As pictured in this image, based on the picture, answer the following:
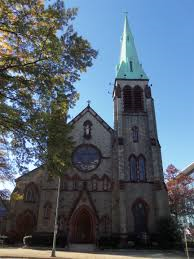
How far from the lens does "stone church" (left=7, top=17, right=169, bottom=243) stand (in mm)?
28500

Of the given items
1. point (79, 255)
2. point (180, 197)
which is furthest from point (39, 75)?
point (180, 197)

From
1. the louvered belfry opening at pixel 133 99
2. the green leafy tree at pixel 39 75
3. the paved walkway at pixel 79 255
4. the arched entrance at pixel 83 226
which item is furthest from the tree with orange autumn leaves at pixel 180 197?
the green leafy tree at pixel 39 75

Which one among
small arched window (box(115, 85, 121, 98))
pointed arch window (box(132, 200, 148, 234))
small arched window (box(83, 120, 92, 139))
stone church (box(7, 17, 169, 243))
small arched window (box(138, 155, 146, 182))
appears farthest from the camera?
small arched window (box(115, 85, 121, 98))

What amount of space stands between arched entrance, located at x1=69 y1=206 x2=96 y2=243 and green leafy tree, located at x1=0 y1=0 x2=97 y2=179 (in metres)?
19.9

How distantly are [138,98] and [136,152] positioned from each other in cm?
857

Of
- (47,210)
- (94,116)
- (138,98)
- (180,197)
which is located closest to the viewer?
(47,210)

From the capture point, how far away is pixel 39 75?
379 inches

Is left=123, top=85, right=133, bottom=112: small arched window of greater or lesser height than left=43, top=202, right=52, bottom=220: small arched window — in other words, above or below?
above

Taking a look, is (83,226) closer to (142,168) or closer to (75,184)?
(75,184)

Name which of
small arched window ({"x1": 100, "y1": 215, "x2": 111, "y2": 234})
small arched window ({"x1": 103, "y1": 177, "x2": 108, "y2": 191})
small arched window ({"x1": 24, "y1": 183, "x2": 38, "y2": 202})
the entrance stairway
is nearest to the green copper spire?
small arched window ({"x1": 103, "y1": 177, "x2": 108, "y2": 191})

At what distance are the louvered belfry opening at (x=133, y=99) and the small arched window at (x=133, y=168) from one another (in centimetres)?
722

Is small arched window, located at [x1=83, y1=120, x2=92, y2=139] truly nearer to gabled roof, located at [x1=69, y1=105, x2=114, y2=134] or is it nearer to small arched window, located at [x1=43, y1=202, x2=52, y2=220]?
gabled roof, located at [x1=69, y1=105, x2=114, y2=134]

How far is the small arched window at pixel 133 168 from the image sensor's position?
102 feet

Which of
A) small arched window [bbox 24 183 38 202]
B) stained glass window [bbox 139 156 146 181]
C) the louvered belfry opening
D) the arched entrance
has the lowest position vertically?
the arched entrance
